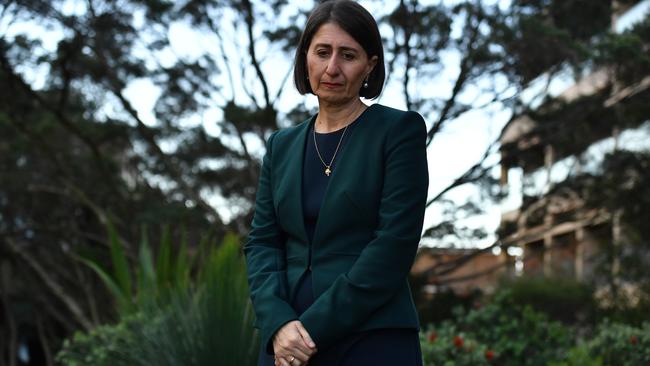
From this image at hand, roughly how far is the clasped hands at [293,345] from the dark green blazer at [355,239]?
0.05ft

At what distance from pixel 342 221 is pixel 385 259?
0.16 meters

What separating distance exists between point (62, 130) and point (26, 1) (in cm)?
440

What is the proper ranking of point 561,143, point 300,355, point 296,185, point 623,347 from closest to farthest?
point 300,355, point 296,185, point 623,347, point 561,143

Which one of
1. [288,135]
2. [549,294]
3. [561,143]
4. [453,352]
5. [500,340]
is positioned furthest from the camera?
[549,294]

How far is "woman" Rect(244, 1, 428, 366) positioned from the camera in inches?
80.0

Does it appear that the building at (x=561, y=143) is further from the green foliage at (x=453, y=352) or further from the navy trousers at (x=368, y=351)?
the navy trousers at (x=368, y=351)

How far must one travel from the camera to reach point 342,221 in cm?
212

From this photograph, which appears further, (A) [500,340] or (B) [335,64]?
(A) [500,340]

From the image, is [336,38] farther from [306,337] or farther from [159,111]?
[159,111]

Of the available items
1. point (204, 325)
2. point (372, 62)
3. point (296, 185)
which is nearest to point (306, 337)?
point (296, 185)

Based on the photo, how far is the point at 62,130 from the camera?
16.1 m

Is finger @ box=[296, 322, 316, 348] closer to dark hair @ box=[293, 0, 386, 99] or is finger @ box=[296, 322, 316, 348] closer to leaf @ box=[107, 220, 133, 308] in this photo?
dark hair @ box=[293, 0, 386, 99]

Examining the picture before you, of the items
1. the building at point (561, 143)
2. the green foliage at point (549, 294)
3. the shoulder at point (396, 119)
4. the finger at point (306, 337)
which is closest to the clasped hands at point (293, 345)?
the finger at point (306, 337)

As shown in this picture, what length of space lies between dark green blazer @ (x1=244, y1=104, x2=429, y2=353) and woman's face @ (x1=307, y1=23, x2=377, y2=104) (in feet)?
0.30
